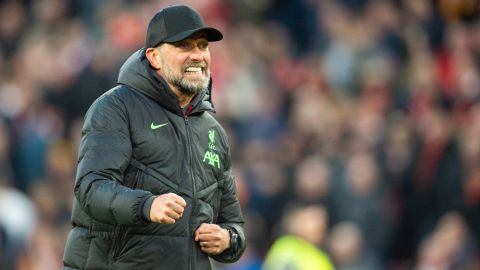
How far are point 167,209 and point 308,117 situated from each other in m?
7.30

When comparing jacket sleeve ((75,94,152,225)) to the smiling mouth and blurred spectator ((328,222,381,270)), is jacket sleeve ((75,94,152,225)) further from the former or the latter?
blurred spectator ((328,222,381,270))

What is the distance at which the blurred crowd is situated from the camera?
11000mm

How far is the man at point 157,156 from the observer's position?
18.9 ft

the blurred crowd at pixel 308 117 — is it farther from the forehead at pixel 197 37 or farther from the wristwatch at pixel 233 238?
the forehead at pixel 197 37

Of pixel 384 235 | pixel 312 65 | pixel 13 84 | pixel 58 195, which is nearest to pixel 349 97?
pixel 312 65

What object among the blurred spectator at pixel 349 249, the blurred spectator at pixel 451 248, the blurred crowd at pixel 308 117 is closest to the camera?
the blurred spectator at pixel 451 248

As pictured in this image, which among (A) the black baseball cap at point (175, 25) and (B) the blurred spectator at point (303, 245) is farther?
(B) the blurred spectator at point (303, 245)

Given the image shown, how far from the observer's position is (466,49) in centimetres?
1193

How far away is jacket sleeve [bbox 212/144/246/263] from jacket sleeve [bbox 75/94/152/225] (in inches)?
28.2

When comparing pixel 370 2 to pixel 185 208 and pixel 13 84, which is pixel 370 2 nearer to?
pixel 13 84

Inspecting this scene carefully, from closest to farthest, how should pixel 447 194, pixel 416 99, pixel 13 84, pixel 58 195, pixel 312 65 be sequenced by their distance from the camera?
pixel 447 194
pixel 416 99
pixel 58 195
pixel 312 65
pixel 13 84

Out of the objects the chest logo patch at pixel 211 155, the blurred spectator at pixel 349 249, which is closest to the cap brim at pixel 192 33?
the chest logo patch at pixel 211 155

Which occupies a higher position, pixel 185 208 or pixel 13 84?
pixel 185 208

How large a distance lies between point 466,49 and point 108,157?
6871 mm
